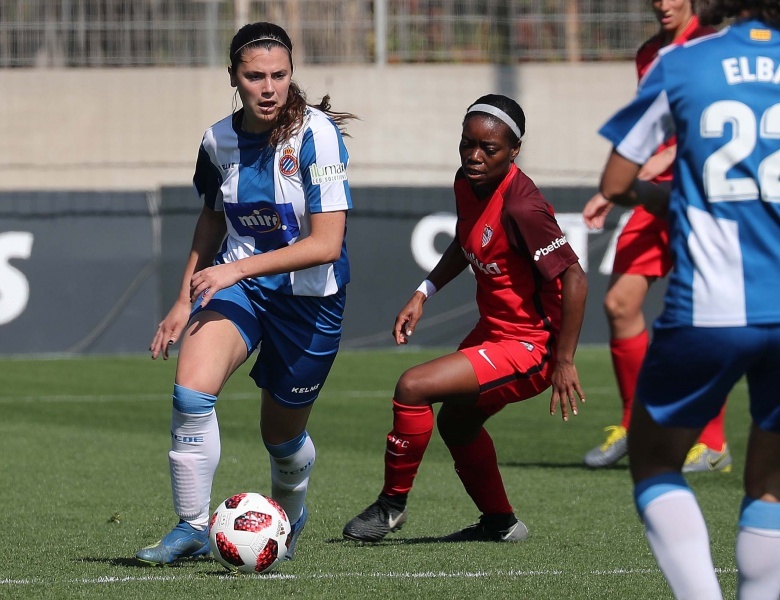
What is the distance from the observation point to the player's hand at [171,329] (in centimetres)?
473

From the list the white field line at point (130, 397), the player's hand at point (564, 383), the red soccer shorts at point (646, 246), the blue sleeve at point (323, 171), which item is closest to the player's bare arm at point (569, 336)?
the player's hand at point (564, 383)

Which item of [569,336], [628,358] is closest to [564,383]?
[569,336]

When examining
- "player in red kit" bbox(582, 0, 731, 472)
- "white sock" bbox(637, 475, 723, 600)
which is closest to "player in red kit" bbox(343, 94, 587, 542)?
"white sock" bbox(637, 475, 723, 600)

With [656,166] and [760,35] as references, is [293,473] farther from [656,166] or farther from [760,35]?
[760,35]

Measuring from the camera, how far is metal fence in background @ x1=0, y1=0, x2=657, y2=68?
61.8ft

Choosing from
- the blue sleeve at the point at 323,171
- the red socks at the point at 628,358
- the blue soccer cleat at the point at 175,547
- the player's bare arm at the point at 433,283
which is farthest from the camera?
the red socks at the point at 628,358

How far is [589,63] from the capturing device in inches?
768

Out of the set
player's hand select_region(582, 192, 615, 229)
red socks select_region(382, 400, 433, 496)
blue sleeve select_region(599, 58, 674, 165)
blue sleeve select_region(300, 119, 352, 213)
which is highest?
blue sleeve select_region(599, 58, 674, 165)

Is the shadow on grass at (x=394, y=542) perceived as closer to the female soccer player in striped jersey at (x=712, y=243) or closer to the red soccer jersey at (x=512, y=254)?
the red soccer jersey at (x=512, y=254)

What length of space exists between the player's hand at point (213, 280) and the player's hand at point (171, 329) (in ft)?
0.74

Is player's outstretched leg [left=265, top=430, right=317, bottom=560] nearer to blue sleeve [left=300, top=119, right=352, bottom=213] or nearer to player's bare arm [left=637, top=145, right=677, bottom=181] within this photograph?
blue sleeve [left=300, top=119, right=352, bottom=213]

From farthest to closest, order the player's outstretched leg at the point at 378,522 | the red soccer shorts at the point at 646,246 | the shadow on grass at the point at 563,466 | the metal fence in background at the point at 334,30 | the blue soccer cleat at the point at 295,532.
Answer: the metal fence in background at the point at 334,30
the shadow on grass at the point at 563,466
the red soccer shorts at the point at 646,246
the player's outstretched leg at the point at 378,522
the blue soccer cleat at the point at 295,532

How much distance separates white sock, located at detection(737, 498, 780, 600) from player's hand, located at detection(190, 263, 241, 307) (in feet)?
6.40

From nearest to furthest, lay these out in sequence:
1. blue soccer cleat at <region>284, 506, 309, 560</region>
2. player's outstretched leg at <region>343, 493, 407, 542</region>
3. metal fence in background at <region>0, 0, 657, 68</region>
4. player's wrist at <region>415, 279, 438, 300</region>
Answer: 1. blue soccer cleat at <region>284, 506, 309, 560</region>
2. player's outstretched leg at <region>343, 493, 407, 542</region>
3. player's wrist at <region>415, 279, 438, 300</region>
4. metal fence in background at <region>0, 0, 657, 68</region>
